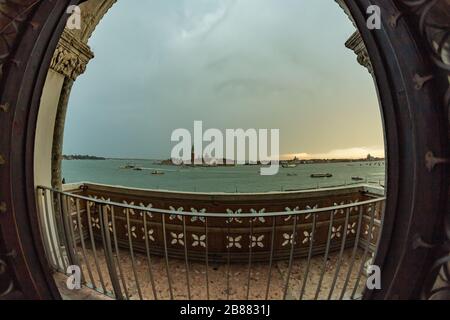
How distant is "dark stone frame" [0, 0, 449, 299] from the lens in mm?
1021

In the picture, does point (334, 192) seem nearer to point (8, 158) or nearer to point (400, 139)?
point (400, 139)

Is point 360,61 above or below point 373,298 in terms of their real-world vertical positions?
above

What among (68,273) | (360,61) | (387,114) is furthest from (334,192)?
(68,273)

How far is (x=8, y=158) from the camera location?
134cm

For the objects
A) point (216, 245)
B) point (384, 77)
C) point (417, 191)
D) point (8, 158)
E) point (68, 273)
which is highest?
point (384, 77)

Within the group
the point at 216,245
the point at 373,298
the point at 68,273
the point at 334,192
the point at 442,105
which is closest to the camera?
the point at 442,105

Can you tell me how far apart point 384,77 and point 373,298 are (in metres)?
1.41

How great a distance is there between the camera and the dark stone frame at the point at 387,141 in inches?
40.2

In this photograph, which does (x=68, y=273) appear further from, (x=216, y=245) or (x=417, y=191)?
(x=417, y=191)

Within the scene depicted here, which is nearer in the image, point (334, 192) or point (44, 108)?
point (44, 108)

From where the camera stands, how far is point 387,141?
1.19m

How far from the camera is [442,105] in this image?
1000 mm

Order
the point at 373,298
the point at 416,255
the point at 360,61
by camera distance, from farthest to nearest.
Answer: the point at 360,61 < the point at 373,298 < the point at 416,255

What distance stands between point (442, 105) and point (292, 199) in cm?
257
